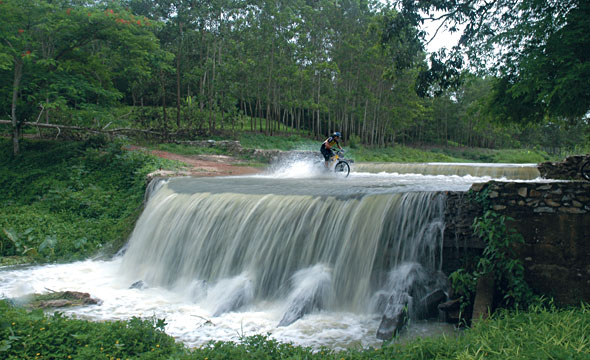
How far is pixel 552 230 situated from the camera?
604 centimetres

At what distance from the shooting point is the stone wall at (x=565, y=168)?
44.8ft

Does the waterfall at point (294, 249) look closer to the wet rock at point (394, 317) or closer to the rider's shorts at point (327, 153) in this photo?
the wet rock at point (394, 317)

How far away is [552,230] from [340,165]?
34.0 ft

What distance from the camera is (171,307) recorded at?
7.30m

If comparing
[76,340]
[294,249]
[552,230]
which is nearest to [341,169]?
[294,249]

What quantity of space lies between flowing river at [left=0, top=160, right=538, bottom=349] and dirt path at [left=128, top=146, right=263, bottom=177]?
5374 millimetres

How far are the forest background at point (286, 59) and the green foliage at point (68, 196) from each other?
1312mm

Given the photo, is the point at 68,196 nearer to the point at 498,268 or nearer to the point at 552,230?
the point at 498,268

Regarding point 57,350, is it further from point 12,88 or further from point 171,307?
point 12,88

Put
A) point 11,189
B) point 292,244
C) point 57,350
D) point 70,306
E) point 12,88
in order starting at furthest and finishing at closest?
point 12,88
point 11,189
point 292,244
point 70,306
point 57,350

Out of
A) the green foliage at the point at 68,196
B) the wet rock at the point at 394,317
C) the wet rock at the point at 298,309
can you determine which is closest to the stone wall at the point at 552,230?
the wet rock at the point at 394,317

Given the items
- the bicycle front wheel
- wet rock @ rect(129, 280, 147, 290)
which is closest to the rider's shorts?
the bicycle front wheel

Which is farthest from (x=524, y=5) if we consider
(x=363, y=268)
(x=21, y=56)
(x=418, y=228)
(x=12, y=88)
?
(x=12, y=88)

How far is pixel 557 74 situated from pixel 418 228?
541 centimetres
